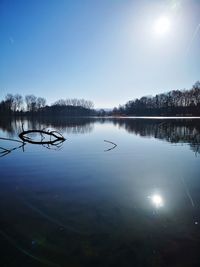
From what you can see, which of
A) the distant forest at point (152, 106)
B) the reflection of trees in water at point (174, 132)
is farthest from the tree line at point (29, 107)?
the reflection of trees in water at point (174, 132)

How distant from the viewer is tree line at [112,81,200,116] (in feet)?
333

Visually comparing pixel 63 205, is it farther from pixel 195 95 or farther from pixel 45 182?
pixel 195 95

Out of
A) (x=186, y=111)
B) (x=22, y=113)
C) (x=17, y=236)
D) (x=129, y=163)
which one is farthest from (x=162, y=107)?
(x=17, y=236)

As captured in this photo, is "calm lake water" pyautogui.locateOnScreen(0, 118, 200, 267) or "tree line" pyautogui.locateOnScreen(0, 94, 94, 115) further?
"tree line" pyautogui.locateOnScreen(0, 94, 94, 115)

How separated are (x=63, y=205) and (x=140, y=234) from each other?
2.73 metres

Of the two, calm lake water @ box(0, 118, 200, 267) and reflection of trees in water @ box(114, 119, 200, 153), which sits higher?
reflection of trees in water @ box(114, 119, 200, 153)

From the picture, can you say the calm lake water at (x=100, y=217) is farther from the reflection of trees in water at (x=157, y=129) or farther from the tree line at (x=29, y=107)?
the tree line at (x=29, y=107)

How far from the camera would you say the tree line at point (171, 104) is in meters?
102

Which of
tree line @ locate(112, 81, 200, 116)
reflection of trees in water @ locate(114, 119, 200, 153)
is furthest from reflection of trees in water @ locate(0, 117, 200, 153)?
tree line @ locate(112, 81, 200, 116)

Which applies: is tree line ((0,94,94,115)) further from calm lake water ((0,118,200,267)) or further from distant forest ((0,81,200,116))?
calm lake water ((0,118,200,267))

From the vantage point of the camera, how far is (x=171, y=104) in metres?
121

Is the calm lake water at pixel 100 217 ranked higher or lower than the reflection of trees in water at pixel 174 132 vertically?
lower

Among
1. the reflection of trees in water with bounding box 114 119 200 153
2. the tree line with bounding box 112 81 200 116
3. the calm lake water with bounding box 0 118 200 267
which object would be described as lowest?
the calm lake water with bounding box 0 118 200 267

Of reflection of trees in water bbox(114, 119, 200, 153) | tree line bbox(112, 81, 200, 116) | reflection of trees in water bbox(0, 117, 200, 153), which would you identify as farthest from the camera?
tree line bbox(112, 81, 200, 116)
